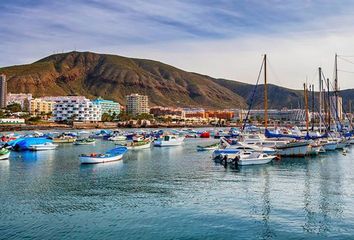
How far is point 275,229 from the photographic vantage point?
20.6 meters

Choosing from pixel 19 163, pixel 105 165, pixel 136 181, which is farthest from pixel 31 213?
pixel 19 163

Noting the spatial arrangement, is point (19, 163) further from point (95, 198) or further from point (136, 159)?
point (95, 198)

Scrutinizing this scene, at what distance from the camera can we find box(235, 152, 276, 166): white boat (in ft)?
146

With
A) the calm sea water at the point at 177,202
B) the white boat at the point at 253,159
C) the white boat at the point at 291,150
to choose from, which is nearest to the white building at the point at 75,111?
the calm sea water at the point at 177,202

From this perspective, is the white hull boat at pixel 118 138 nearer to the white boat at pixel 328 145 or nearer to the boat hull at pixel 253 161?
the white boat at pixel 328 145

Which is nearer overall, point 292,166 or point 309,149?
point 292,166

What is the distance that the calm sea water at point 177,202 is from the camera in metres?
20.5

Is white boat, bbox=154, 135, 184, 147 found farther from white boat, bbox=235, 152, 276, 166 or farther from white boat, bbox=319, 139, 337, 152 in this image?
white boat, bbox=235, 152, 276, 166

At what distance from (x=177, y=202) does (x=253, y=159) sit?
2009cm

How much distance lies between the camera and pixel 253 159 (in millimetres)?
44750

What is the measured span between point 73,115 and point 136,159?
13243 centimetres

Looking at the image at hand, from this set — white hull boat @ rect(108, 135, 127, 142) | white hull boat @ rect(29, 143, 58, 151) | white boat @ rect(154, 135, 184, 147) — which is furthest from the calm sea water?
white hull boat @ rect(108, 135, 127, 142)

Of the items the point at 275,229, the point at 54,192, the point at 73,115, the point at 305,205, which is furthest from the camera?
the point at 73,115

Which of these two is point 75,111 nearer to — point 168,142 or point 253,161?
point 168,142
